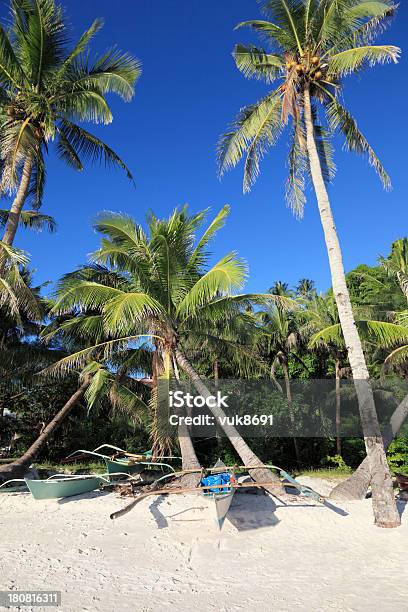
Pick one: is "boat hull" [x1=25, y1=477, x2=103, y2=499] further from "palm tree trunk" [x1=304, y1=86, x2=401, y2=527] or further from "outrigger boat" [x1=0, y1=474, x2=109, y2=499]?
"palm tree trunk" [x1=304, y1=86, x2=401, y2=527]

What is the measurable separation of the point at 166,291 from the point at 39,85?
20.4 feet

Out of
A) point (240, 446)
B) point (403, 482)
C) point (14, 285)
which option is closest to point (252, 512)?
point (240, 446)

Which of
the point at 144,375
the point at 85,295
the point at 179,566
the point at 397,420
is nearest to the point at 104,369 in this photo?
the point at 144,375

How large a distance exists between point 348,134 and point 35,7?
8641 mm

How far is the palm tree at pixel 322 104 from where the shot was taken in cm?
924

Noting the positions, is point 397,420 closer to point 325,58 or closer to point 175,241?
point 175,241

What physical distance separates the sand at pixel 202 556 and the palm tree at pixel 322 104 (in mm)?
1622

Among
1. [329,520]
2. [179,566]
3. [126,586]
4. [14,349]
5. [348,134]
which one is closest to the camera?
[126,586]

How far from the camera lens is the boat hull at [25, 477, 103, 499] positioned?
30.5 ft

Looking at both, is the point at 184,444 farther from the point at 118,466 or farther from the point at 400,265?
the point at 400,265

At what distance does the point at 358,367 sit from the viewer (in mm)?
9289

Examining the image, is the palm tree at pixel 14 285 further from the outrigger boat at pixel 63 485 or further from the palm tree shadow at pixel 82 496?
the palm tree shadow at pixel 82 496

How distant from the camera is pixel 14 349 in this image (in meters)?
14.2

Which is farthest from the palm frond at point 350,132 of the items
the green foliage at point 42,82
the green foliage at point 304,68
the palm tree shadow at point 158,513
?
the palm tree shadow at point 158,513
